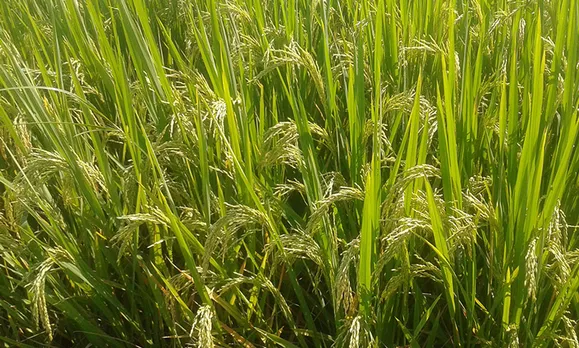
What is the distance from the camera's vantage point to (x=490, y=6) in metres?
1.95

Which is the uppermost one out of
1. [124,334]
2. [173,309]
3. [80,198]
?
[80,198]

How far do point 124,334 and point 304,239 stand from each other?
0.55m

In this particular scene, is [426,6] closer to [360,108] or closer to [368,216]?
[360,108]

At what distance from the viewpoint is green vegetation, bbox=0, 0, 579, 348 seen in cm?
120

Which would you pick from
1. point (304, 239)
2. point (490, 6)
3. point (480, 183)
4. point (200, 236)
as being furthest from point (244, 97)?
point (490, 6)

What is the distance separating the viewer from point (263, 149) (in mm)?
1374

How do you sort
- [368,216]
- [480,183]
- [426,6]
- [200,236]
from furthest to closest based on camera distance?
1. [426,6]
2. [200,236]
3. [480,183]
4. [368,216]

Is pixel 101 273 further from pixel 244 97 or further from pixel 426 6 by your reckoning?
pixel 426 6

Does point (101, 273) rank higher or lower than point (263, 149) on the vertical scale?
lower

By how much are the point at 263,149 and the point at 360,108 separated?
0.24 m

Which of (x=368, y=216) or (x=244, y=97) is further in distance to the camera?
(x=244, y=97)

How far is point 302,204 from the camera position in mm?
1625

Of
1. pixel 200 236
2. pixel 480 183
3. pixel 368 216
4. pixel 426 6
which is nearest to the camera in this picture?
pixel 368 216

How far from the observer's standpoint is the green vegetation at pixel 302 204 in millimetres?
1204
